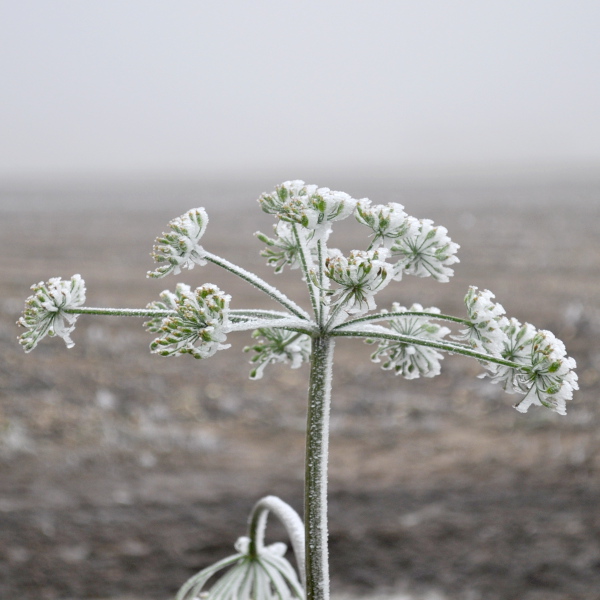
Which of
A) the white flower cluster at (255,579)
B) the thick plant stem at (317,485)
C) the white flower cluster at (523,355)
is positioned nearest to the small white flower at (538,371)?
the white flower cluster at (523,355)

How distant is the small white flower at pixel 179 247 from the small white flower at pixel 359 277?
278 millimetres

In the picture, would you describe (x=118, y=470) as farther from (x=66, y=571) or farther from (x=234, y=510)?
(x=66, y=571)

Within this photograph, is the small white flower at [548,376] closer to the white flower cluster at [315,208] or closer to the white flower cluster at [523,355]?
the white flower cluster at [523,355]

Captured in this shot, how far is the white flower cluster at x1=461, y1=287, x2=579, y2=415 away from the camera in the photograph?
1.23m

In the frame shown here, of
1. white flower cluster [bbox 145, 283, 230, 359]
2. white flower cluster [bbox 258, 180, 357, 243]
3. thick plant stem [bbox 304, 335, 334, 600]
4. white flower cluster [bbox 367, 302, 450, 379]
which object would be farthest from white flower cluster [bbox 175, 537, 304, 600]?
white flower cluster [bbox 258, 180, 357, 243]

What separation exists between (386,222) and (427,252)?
0.14m

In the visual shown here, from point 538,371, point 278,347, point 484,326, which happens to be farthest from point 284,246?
point 538,371

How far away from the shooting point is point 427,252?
4.75 feet

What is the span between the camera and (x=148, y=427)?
10586 mm

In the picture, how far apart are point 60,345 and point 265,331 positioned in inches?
587

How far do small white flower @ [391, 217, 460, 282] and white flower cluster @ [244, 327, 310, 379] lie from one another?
0.30 m

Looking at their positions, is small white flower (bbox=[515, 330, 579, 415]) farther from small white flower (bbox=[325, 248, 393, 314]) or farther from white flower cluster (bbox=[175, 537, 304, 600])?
white flower cluster (bbox=[175, 537, 304, 600])

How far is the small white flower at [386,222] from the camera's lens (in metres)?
1.35

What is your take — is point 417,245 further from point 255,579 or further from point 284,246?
point 255,579
